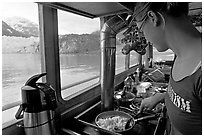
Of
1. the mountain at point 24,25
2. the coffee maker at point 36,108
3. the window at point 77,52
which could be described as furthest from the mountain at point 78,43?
the coffee maker at point 36,108

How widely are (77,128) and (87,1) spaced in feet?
2.72

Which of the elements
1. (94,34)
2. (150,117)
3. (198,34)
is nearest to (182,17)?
(198,34)

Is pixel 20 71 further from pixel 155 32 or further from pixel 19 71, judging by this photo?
pixel 155 32

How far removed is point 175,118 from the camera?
Answer: 67 centimetres

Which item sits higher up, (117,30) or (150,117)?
(117,30)

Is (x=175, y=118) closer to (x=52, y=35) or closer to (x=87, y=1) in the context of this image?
(x=87, y=1)

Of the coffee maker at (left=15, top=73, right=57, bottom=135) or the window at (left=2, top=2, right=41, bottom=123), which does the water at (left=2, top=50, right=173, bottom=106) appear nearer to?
the window at (left=2, top=2, right=41, bottom=123)

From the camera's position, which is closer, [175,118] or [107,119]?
[175,118]

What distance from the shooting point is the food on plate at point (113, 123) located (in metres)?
0.95

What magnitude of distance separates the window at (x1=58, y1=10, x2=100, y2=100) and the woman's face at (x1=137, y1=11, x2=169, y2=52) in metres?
0.67

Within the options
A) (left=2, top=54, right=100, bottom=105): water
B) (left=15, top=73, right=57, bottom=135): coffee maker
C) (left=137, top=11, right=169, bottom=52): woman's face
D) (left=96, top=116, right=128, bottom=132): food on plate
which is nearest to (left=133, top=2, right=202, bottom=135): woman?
(left=137, top=11, right=169, bottom=52): woman's face

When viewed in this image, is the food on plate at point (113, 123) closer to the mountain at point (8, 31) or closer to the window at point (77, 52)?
the window at point (77, 52)

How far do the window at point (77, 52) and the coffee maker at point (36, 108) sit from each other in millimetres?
387

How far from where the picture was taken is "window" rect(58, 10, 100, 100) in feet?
3.83
